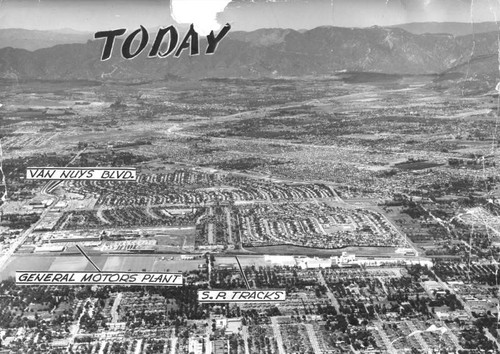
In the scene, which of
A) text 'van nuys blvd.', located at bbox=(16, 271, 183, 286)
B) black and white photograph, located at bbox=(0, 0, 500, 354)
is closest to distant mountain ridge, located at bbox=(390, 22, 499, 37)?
black and white photograph, located at bbox=(0, 0, 500, 354)

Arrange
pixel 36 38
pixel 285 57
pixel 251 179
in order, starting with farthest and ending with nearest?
pixel 285 57 → pixel 251 179 → pixel 36 38

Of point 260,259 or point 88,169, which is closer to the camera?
point 88,169

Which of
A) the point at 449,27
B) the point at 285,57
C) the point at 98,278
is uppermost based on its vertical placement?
the point at 449,27

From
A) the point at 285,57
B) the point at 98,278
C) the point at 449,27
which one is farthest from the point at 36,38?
the point at 449,27

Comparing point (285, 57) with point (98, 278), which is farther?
point (285, 57)

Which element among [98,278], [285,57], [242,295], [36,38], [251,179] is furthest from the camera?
[285,57]

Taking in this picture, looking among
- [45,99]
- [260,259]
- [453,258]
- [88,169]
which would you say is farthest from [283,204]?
[45,99]

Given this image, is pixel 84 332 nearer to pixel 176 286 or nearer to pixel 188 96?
pixel 176 286

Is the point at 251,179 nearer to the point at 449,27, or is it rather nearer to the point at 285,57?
the point at 285,57
